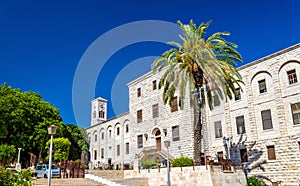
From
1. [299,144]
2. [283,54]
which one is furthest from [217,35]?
[299,144]

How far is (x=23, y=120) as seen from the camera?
1351 inches

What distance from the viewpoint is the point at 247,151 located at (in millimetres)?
24344

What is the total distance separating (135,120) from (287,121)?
17.8 m

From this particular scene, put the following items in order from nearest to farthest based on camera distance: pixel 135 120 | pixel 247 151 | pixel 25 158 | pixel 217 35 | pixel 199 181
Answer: pixel 199 181 → pixel 217 35 → pixel 247 151 → pixel 135 120 → pixel 25 158

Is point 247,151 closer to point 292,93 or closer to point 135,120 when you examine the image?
point 292,93

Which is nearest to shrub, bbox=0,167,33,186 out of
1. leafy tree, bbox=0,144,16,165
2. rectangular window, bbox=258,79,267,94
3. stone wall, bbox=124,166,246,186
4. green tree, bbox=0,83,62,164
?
stone wall, bbox=124,166,246,186

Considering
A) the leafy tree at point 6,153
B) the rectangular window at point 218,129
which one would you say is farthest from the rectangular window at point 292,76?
the leafy tree at point 6,153

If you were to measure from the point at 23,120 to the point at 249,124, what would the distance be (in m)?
25.1

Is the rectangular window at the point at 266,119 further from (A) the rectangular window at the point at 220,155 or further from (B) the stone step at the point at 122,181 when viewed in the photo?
(B) the stone step at the point at 122,181

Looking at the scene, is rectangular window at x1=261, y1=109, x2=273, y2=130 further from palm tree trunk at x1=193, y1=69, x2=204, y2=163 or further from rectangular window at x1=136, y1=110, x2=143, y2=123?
rectangular window at x1=136, y1=110, x2=143, y2=123

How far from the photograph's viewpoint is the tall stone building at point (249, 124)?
22.0 m

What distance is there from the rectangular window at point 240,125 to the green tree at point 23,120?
22.5 meters

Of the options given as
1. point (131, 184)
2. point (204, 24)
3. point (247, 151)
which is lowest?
point (131, 184)

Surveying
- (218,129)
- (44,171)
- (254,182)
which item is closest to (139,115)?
(218,129)
